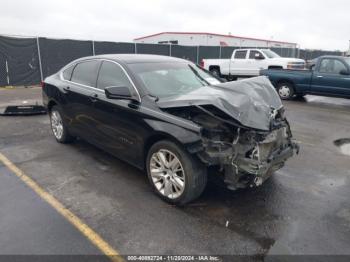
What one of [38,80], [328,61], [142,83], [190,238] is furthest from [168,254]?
[38,80]

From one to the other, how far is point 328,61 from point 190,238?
31.8 ft

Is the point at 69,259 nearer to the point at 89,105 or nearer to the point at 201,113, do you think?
the point at 201,113

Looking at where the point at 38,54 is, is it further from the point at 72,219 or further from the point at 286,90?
the point at 72,219

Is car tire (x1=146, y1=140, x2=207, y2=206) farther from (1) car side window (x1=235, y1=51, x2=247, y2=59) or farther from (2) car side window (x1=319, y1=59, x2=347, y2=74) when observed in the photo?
(1) car side window (x1=235, y1=51, x2=247, y2=59)

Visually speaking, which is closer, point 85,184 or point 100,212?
point 100,212

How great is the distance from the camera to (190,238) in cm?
314

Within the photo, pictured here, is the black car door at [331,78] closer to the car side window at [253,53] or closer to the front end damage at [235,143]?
the car side window at [253,53]

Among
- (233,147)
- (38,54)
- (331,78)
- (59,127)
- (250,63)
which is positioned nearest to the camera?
(233,147)

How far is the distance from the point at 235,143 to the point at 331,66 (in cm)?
887

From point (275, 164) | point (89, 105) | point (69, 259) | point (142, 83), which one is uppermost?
point (142, 83)

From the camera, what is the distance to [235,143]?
11.2ft

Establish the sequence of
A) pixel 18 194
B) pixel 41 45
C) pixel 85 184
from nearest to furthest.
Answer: pixel 18 194 < pixel 85 184 < pixel 41 45

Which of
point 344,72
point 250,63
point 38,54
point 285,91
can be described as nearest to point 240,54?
point 250,63

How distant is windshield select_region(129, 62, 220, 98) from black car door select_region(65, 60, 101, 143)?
861mm
